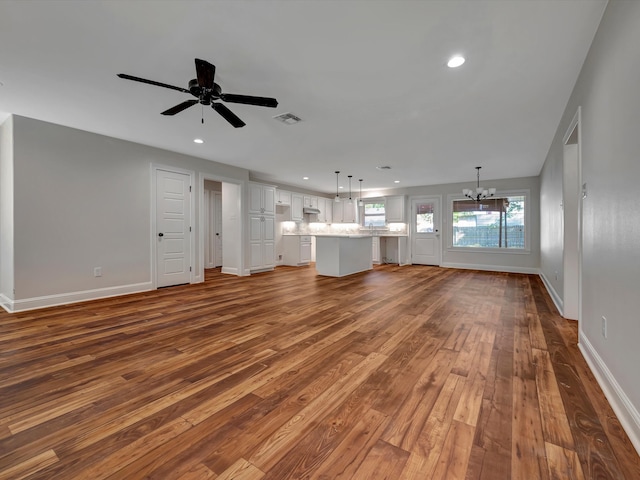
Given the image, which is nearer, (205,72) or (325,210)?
(205,72)

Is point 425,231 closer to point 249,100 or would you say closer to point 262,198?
point 262,198

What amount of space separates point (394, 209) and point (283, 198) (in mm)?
3640

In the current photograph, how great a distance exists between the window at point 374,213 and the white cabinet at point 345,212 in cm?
35

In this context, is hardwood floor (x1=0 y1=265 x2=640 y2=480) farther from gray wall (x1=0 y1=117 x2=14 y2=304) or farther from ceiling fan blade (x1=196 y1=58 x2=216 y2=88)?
ceiling fan blade (x1=196 y1=58 x2=216 y2=88)

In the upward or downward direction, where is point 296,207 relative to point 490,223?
upward

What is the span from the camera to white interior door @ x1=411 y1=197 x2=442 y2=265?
28.4ft

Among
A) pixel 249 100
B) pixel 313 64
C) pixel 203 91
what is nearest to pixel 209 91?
pixel 203 91

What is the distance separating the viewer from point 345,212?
10.3 meters

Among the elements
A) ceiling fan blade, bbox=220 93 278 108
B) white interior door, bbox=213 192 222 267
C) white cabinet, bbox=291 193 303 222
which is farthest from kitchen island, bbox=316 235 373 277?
ceiling fan blade, bbox=220 93 278 108

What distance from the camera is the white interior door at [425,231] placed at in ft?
28.4

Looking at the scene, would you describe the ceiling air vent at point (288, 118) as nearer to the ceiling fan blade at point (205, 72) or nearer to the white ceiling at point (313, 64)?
the white ceiling at point (313, 64)

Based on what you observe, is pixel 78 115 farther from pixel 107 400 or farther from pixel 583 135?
pixel 583 135

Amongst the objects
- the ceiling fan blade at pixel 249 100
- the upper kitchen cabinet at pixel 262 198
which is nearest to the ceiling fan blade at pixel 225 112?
the ceiling fan blade at pixel 249 100

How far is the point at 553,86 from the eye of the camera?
9.57 ft
